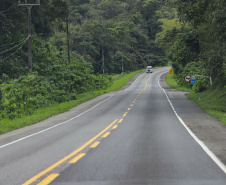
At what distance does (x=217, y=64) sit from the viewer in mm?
21438

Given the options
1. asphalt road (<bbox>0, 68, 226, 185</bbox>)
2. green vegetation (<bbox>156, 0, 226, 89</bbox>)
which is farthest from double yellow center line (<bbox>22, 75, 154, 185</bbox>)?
green vegetation (<bbox>156, 0, 226, 89</bbox>)

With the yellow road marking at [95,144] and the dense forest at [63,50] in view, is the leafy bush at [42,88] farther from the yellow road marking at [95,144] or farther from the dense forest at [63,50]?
the yellow road marking at [95,144]

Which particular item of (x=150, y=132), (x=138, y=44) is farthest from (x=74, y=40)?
(x=150, y=132)

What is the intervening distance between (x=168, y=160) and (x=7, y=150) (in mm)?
4756

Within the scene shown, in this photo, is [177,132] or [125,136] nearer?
[125,136]

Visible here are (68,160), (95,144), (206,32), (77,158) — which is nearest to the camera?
(68,160)

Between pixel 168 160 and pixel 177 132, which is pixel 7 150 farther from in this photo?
pixel 177 132

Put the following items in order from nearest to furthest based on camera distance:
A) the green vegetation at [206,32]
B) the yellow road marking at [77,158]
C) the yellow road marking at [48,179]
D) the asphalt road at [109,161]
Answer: the yellow road marking at [48,179] < the asphalt road at [109,161] < the yellow road marking at [77,158] < the green vegetation at [206,32]

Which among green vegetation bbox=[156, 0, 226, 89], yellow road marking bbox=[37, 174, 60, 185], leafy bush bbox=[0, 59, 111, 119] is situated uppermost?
green vegetation bbox=[156, 0, 226, 89]

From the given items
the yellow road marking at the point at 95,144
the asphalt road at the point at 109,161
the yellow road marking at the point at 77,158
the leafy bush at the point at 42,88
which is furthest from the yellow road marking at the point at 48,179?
the leafy bush at the point at 42,88

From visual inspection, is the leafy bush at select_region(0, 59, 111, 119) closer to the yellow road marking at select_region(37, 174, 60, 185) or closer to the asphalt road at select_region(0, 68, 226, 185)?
the asphalt road at select_region(0, 68, 226, 185)

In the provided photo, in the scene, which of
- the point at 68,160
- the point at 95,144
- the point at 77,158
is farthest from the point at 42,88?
the point at 68,160

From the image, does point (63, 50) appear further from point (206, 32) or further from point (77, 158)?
point (77, 158)

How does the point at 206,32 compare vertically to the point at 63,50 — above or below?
above
